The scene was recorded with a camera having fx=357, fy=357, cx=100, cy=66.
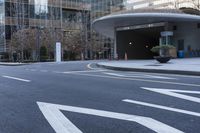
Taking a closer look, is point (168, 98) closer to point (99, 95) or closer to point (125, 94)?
point (125, 94)

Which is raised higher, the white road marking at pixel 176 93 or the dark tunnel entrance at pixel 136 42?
the dark tunnel entrance at pixel 136 42

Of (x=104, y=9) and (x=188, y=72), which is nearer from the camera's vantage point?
(x=188, y=72)

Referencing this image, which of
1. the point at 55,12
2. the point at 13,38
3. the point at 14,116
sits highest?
the point at 55,12

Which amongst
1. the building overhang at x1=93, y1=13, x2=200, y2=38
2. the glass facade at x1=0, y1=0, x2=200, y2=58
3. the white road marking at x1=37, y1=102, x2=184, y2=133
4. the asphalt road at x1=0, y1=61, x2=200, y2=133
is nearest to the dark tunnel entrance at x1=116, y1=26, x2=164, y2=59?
the building overhang at x1=93, y1=13, x2=200, y2=38

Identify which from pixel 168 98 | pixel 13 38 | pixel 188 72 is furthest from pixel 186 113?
pixel 13 38

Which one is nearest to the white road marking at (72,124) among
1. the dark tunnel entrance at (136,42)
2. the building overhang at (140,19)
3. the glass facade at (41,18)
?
the building overhang at (140,19)

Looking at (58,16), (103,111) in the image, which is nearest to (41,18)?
(58,16)

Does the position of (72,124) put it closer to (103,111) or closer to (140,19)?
(103,111)

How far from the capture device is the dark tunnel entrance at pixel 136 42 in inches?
2062

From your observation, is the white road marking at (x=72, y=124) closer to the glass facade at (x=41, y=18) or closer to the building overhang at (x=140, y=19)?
the building overhang at (x=140, y=19)

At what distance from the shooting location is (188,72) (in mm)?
17656

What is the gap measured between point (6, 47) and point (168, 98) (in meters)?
59.6

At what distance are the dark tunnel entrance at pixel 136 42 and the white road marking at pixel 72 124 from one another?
141ft

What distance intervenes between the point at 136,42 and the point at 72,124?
50405mm
